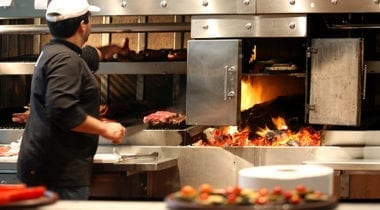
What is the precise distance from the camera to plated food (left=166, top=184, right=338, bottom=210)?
2.32 m

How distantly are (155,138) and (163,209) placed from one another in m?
2.25

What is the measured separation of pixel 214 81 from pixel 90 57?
2.79 ft

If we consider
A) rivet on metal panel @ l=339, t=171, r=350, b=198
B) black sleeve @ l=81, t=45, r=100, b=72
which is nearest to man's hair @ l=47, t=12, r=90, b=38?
black sleeve @ l=81, t=45, r=100, b=72

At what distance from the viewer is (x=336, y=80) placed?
4750 mm

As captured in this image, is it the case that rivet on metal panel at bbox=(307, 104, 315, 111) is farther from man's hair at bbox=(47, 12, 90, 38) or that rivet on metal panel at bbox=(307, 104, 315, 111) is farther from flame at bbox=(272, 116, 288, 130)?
man's hair at bbox=(47, 12, 90, 38)

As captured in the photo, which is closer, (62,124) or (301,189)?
(301,189)

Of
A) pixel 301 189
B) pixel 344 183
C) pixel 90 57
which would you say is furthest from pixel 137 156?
pixel 301 189

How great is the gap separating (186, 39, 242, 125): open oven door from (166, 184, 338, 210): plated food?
2259 mm

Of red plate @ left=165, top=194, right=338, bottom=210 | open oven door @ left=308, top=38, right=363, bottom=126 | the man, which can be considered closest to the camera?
red plate @ left=165, top=194, right=338, bottom=210

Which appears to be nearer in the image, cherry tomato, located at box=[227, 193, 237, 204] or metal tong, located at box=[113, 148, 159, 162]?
cherry tomato, located at box=[227, 193, 237, 204]

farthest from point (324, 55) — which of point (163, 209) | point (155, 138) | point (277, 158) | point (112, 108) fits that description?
point (163, 209)

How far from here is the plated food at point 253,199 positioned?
2.32 m

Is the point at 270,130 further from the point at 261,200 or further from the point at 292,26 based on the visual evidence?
the point at 261,200

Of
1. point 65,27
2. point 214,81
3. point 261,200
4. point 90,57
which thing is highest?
point 65,27
